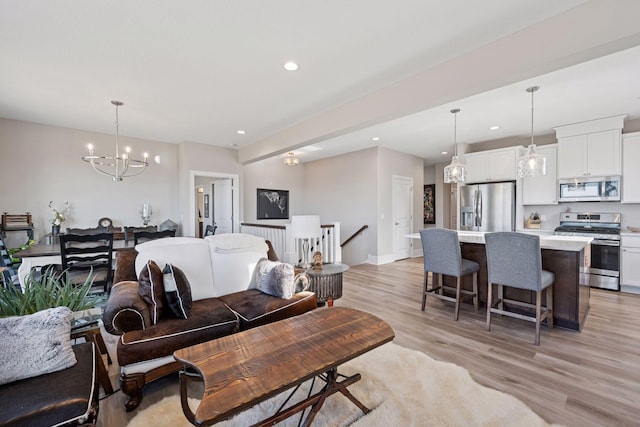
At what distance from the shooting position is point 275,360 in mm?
1487

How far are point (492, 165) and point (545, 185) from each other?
907 millimetres

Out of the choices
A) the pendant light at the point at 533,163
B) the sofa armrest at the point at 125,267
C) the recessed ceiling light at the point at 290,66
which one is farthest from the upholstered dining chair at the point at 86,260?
the pendant light at the point at 533,163

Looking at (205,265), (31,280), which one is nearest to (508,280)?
(205,265)

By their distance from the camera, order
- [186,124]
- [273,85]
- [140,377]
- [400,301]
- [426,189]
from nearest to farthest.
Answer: [140,377] → [273,85] → [400,301] → [186,124] → [426,189]

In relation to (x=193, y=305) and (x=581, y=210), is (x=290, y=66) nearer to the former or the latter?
(x=193, y=305)

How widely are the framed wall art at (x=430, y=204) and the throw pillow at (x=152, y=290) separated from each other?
7.78 meters

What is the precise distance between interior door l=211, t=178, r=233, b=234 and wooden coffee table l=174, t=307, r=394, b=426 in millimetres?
4845

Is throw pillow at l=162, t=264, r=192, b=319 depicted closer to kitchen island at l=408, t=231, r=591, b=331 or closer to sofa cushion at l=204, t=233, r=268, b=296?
sofa cushion at l=204, t=233, r=268, b=296

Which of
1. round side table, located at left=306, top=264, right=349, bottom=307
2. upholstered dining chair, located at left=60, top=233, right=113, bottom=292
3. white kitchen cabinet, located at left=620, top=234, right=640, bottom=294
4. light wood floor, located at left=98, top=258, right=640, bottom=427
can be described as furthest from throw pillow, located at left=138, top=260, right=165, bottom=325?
white kitchen cabinet, located at left=620, top=234, right=640, bottom=294

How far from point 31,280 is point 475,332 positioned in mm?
3705

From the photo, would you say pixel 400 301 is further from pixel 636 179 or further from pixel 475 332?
pixel 636 179

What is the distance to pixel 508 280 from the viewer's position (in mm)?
2891

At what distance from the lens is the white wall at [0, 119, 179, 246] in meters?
4.46

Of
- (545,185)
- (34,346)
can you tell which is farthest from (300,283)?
(545,185)
